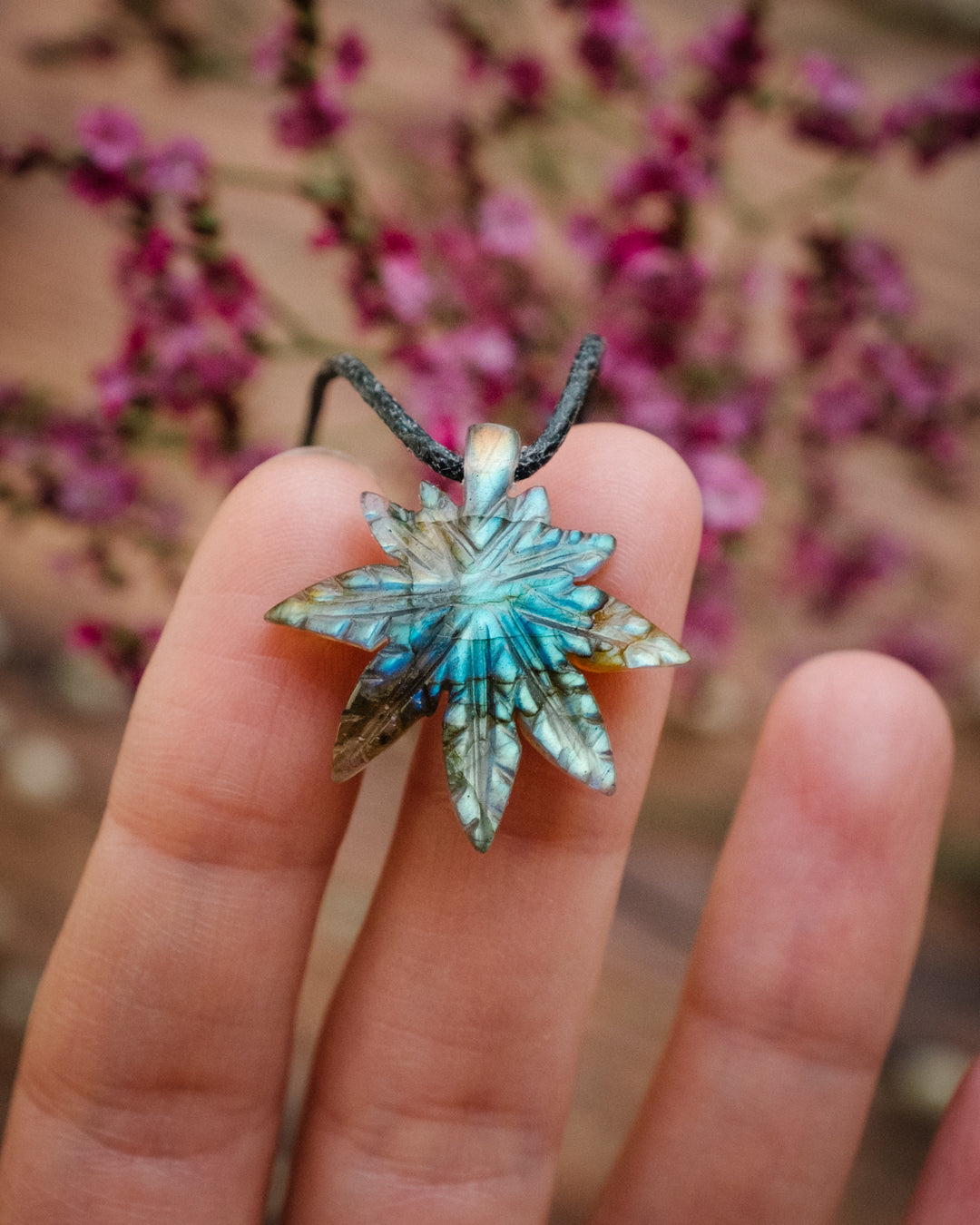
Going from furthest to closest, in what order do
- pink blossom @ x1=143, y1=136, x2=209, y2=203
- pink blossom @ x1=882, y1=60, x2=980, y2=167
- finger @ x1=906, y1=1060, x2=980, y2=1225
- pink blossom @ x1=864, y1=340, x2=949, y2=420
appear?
pink blossom @ x1=864, y1=340, x2=949, y2=420 < pink blossom @ x1=882, y1=60, x2=980, y2=167 < pink blossom @ x1=143, y1=136, x2=209, y2=203 < finger @ x1=906, y1=1060, x2=980, y2=1225

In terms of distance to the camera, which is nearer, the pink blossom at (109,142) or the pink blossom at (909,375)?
the pink blossom at (109,142)

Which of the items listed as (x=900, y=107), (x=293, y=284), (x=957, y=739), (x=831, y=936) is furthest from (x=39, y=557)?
(x=957, y=739)

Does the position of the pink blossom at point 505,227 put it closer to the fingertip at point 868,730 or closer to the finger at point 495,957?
the finger at point 495,957

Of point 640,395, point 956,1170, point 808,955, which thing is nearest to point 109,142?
point 640,395

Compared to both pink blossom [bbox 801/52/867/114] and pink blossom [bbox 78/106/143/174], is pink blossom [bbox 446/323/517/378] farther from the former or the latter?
pink blossom [bbox 801/52/867/114]

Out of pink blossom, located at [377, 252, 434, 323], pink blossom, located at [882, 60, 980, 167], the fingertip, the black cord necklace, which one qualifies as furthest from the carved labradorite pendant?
pink blossom, located at [882, 60, 980, 167]

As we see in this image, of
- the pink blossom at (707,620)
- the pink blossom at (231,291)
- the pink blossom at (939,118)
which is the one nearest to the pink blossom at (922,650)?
the pink blossom at (707,620)
